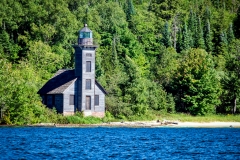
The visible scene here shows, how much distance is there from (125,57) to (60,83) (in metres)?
Result: 21.8

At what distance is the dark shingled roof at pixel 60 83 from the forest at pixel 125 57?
188cm

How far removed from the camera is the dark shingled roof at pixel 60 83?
Result: 72062mm

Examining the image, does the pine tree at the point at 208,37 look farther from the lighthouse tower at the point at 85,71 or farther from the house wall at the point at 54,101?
the house wall at the point at 54,101

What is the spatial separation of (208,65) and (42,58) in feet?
80.4

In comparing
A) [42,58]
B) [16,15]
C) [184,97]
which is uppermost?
[16,15]

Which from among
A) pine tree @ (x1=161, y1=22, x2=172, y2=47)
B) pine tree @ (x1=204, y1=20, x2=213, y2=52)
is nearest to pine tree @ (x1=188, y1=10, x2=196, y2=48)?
pine tree @ (x1=204, y1=20, x2=213, y2=52)

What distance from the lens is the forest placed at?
241 feet

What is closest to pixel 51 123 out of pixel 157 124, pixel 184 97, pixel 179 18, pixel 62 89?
pixel 62 89

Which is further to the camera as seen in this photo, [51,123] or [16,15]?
[16,15]

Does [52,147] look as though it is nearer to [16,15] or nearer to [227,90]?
[227,90]

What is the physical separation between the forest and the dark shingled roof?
6.17 feet

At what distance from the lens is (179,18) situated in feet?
449

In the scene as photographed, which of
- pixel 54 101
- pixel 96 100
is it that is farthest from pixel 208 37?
pixel 54 101

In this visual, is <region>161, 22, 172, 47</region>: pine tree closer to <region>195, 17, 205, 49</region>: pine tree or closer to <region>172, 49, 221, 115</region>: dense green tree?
<region>195, 17, 205, 49</region>: pine tree
